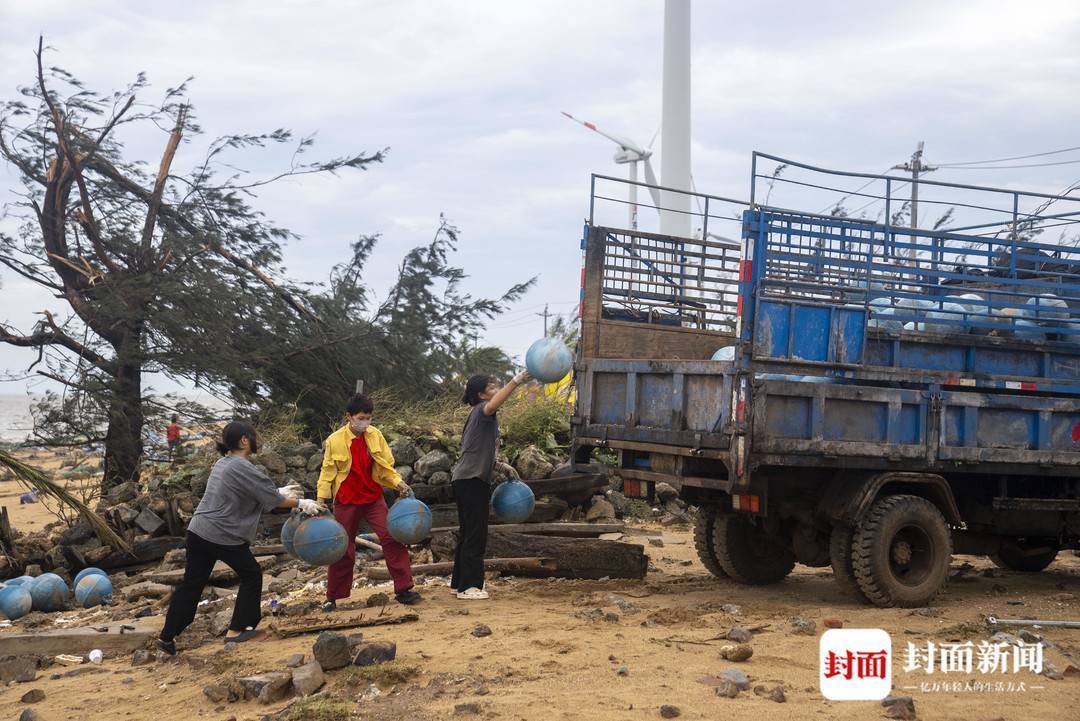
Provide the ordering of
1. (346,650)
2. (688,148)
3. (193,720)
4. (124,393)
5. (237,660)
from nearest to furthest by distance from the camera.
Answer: (193,720)
(346,650)
(237,660)
(124,393)
(688,148)

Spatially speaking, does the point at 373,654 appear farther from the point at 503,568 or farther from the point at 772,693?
the point at 503,568

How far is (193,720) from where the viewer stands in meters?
4.99

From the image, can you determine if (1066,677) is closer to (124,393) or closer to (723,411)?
(723,411)

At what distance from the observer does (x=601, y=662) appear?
17.6ft

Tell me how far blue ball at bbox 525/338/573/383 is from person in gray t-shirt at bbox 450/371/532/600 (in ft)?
1.91

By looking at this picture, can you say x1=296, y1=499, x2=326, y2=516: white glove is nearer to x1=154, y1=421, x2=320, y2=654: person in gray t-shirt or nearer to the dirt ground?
x1=154, y1=421, x2=320, y2=654: person in gray t-shirt

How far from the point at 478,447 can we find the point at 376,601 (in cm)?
131

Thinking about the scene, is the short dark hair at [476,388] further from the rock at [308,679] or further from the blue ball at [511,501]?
the rock at [308,679]

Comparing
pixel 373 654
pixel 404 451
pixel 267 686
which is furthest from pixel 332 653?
pixel 404 451

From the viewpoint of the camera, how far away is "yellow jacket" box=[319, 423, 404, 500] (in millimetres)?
7090

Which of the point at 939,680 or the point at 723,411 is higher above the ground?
the point at 723,411

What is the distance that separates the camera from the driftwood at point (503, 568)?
8172 mm

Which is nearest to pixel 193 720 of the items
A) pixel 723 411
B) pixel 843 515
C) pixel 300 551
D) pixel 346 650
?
pixel 346 650

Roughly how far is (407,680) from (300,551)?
6.13 feet
